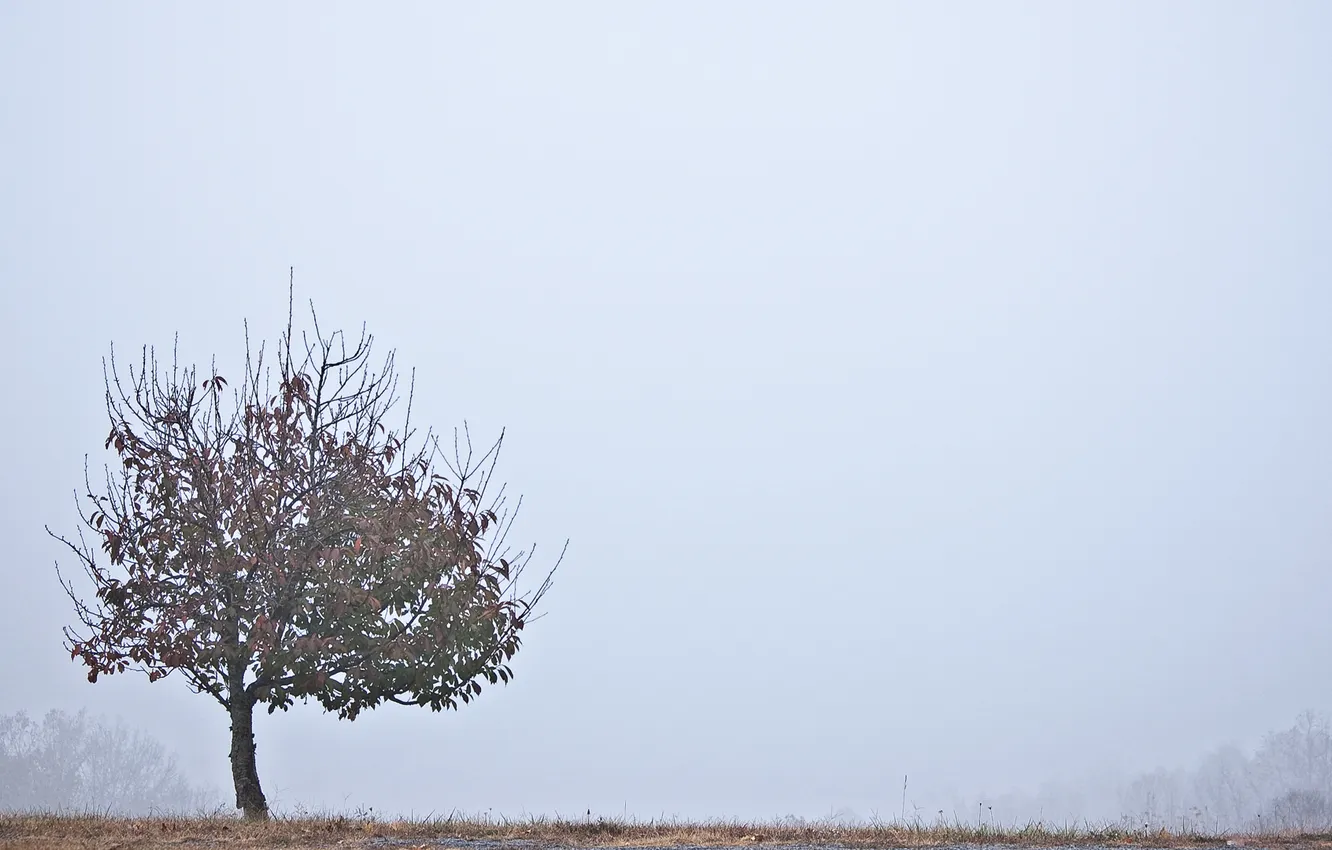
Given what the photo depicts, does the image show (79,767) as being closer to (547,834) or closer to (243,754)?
(243,754)

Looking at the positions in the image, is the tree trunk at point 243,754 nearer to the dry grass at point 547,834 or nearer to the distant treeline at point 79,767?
the dry grass at point 547,834

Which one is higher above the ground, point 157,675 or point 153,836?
point 157,675

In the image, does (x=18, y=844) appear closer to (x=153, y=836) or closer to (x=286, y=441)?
(x=153, y=836)

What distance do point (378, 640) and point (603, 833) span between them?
5.42 metres

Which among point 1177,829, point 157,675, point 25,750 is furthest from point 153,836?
→ point 25,750

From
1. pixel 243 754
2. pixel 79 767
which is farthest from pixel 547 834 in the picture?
pixel 79 767

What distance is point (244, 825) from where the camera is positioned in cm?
1470

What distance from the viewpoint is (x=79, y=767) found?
124750mm

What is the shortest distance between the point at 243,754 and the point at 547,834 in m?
6.69

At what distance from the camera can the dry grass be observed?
13055 millimetres

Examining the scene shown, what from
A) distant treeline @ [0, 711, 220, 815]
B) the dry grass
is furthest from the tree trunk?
distant treeline @ [0, 711, 220, 815]

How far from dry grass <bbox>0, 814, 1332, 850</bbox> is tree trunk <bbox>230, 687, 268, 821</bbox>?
101 inches

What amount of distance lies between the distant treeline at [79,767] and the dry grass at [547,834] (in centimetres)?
11581

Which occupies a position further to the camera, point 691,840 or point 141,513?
point 141,513
